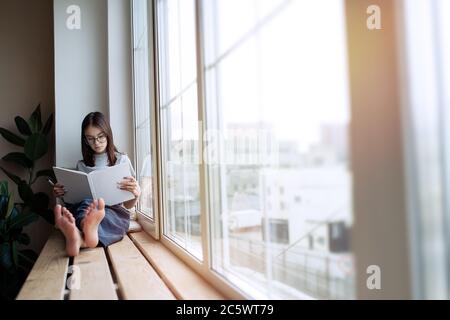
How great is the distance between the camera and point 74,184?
1.86 meters

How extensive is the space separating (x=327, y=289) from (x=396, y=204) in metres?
0.25

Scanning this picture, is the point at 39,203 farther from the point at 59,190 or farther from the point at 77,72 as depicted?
the point at 77,72

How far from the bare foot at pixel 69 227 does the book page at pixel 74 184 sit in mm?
251

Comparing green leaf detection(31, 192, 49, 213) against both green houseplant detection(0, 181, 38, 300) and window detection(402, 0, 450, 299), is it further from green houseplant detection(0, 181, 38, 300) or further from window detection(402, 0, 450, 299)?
window detection(402, 0, 450, 299)

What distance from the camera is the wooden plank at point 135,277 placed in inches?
41.5

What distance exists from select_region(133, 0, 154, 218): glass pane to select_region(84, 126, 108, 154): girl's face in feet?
0.86

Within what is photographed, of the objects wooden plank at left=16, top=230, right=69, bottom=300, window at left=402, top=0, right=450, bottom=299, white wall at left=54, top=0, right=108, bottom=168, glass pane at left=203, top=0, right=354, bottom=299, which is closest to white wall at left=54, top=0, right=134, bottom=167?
white wall at left=54, top=0, right=108, bottom=168

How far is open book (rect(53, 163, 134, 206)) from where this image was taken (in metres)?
1.77

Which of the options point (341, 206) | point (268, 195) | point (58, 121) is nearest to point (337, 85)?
point (341, 206)

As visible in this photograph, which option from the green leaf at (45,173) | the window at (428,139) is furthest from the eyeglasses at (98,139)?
the window at (428,139)

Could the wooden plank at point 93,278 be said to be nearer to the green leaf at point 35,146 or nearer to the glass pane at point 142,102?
the glass pane at point 142,102

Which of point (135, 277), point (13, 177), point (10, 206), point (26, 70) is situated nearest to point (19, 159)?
point (13, 177)

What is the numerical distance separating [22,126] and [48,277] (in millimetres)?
1695
